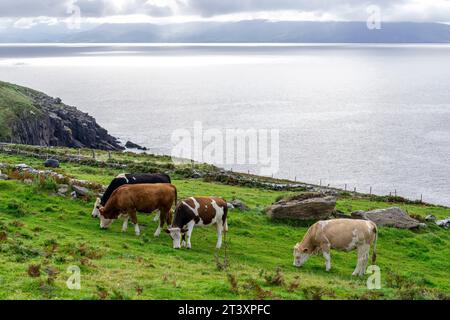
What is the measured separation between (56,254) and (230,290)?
8.05 m

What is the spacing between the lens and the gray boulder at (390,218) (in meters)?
35.6

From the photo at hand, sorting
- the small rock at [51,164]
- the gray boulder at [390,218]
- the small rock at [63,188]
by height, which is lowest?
the gray boulder at [390,218]

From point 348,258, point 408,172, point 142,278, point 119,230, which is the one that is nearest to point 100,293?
point 142,278

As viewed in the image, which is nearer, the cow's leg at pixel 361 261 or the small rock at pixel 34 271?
the small rock at pixel 34 271

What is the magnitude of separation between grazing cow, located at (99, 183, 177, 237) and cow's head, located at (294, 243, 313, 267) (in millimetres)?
7238

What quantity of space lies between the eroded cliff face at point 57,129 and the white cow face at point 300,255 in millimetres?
86408

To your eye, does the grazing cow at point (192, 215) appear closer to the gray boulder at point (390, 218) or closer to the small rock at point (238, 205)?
the small rock at point (238, 205)

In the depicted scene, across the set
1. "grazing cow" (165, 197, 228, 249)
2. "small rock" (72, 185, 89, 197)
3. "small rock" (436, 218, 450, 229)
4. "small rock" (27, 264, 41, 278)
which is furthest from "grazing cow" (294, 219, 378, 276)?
"small rock" (436, 218, 450, 229)

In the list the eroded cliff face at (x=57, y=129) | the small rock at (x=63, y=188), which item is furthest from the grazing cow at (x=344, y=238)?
the eroded cliff face at (x=57, y=129)

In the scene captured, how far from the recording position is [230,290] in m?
17.3

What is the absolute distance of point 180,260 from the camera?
23906 mm

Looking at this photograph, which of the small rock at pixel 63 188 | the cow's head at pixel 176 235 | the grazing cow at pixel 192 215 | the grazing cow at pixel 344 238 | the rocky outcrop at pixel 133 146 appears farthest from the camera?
the rocky outcrop at pixel 133 146

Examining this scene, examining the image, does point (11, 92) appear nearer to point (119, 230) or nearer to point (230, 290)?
point (119, 230)

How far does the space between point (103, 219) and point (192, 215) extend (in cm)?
506
